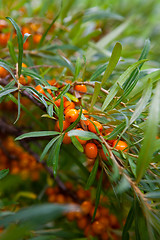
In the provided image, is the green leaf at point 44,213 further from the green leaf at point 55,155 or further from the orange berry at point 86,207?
the orange berry at point 86,207

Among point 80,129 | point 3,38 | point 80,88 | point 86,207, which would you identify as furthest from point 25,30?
point 86,207

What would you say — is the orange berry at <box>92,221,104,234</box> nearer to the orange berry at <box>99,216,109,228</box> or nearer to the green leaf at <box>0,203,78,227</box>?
the orange berry at <box>99,216,109,228</box>

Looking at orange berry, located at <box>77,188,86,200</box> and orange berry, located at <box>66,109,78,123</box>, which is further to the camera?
orange berry, located at <box>77,188,86,200</box>

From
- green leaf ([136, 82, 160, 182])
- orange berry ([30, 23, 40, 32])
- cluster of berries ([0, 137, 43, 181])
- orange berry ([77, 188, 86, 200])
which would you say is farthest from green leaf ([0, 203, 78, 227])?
orange berry ([30, 23, 40, 32])

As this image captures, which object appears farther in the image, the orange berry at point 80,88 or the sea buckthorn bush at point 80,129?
A: the orange berry at point 80,88

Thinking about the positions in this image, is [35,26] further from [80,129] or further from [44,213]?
[44,213]

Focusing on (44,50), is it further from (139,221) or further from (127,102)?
(139,221)

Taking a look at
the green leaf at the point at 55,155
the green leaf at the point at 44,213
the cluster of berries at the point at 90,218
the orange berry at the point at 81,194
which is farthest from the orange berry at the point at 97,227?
the green leaf at the point at 44,213

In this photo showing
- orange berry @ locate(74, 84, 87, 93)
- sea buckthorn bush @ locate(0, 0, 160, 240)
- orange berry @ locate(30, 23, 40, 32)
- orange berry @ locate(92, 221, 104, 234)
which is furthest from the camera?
orange berry @ locate(30, 23, 40, 32)
